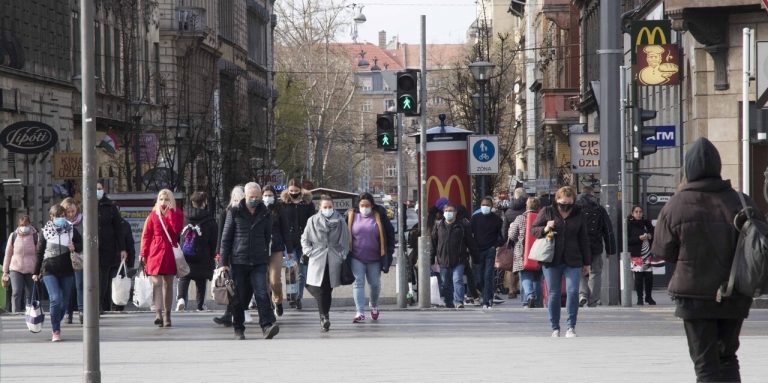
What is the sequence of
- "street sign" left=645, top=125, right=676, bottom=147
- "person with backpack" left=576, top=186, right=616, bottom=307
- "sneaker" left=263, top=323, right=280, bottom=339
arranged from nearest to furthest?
"sneaker" left=263, top=323, right=280, bottom=339 < "person with backpack" left=576, top=186, right=616, bottom=307 < "street sign" left=645, top=125, right=676, bottom=147

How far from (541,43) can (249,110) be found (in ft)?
57.5

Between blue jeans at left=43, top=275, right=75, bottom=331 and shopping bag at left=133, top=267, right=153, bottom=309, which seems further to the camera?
shopping bag at left=133, top=267, right=153, bottom=309

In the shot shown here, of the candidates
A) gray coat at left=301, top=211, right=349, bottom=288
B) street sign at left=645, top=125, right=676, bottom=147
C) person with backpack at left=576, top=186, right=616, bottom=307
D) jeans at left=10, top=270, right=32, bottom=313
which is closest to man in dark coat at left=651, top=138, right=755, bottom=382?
gray coat at left=301, top=211, right=349, bottom=288

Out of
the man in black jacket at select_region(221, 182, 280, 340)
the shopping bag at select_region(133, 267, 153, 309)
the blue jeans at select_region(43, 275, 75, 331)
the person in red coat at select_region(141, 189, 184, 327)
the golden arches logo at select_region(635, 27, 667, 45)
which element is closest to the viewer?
the man in black jacket at select_region(221, 182, 280, 340)

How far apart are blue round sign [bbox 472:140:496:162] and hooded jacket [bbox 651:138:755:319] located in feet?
71.7

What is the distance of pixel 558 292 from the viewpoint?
19219 millimetres

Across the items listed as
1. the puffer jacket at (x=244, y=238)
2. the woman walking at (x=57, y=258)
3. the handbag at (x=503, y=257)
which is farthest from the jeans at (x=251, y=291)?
the handbag at (x=503, y=257)

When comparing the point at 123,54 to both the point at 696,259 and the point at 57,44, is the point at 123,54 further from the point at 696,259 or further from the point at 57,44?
the point at 696,259

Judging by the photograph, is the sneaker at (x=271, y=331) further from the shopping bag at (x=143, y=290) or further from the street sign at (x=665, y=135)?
the street sign at (x=665, y=135)

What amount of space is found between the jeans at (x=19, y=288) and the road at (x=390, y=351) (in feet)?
2.12

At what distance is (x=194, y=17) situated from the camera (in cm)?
7406

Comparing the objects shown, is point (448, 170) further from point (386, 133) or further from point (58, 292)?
point (58, 292)

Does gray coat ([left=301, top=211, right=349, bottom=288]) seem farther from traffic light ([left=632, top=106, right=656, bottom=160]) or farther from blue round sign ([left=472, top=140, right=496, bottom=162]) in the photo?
blue round sign ([left=472, top=140, right=496, bottom=162])

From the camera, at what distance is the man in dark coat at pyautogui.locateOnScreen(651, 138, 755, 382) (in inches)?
432
